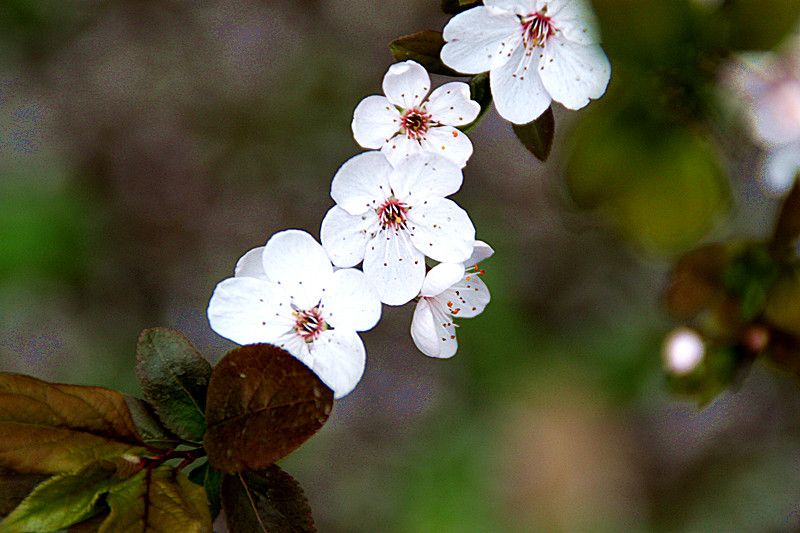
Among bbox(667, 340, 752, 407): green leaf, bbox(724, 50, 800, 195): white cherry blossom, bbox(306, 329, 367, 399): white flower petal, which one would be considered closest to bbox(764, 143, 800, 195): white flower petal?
bbox(724, 50, 800, 195): white cherry blossom

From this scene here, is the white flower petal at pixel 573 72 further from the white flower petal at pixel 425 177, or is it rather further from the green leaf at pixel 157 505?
the green leaf at pixel 157 505

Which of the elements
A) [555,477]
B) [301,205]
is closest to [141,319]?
[301,205]

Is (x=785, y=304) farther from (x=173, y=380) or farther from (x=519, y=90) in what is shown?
(x=173, y=380)

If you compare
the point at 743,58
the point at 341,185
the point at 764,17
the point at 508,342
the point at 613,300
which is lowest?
the point at 341,185

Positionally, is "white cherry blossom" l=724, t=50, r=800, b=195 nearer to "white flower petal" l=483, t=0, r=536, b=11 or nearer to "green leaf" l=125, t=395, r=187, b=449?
"white flower petal" l=483, t=0, r=536, b=11

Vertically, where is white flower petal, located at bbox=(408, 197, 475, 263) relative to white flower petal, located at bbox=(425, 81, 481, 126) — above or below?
below

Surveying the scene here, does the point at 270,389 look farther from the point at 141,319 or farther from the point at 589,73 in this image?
the point at 141,319

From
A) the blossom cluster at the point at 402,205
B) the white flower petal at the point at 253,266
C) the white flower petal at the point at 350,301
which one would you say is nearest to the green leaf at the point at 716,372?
the blossom cluster at the point at 402,205

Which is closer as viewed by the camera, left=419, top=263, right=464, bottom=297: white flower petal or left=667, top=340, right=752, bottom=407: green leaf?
left=419, top=263, right=464, bottom=297: white flower petal
